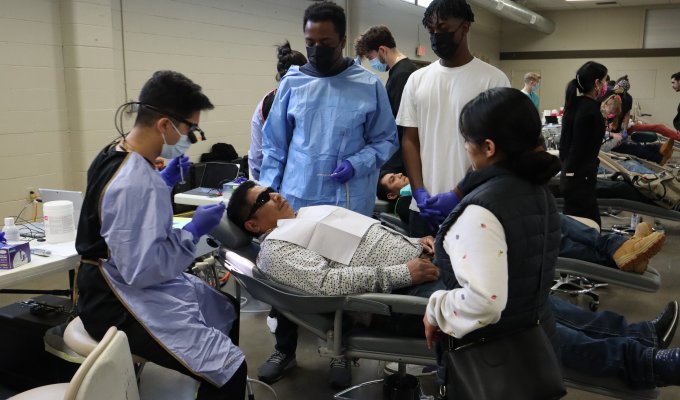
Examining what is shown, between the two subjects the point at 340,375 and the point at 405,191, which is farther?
the point at 405,191

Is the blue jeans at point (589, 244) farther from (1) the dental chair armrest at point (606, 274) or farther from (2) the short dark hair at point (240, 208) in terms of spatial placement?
(2) the short dark hair at point (240, 208)

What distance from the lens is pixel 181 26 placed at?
5.02 metres

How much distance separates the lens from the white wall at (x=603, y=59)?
11281 millimetres

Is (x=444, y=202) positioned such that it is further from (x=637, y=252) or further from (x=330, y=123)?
(x=637, y=252)

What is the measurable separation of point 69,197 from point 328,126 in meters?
1.21

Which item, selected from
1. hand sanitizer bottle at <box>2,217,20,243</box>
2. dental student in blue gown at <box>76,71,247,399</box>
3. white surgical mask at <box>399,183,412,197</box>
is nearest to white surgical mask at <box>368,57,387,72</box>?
white surgical mask at <box>399,183,412,197</box>

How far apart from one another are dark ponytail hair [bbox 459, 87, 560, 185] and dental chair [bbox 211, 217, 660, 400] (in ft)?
1.87

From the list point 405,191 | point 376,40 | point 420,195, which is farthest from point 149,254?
point 376,40

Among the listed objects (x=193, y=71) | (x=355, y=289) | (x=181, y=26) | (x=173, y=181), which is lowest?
(x=355, y=289)

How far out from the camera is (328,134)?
2.41 meters

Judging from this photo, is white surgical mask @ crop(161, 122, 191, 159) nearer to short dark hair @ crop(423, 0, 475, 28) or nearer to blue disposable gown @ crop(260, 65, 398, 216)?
blue disposable gown @ crop(260, 65, 398, 216)

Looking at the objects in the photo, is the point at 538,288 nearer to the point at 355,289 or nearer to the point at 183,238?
the point at 355,289

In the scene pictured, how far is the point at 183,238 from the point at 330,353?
0.60m

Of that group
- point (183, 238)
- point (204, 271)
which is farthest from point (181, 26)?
point (183, 238)
